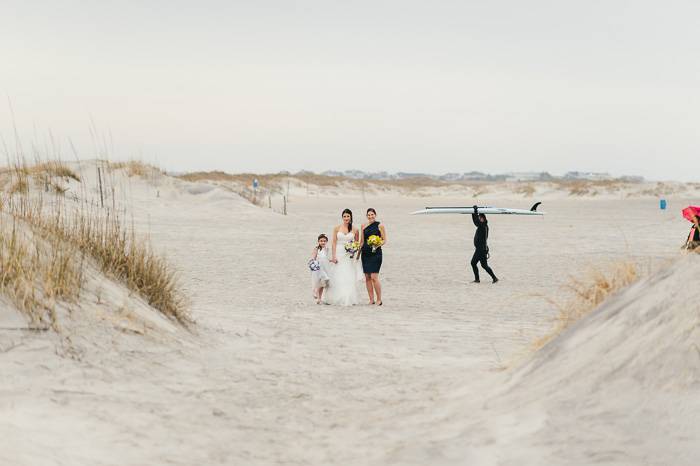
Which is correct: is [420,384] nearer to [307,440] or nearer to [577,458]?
[307,440]

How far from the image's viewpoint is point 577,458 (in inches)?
114

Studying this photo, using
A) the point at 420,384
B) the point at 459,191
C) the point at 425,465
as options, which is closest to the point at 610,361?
the point at 425,465

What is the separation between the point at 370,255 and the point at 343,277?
54 centimetres

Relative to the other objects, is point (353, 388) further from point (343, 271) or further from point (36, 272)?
point (343, 271)

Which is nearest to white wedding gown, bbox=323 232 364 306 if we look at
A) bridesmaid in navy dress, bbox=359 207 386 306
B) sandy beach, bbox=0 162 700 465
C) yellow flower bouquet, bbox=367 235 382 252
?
bridesmaid in navy dress, bbox=359 207 386 306

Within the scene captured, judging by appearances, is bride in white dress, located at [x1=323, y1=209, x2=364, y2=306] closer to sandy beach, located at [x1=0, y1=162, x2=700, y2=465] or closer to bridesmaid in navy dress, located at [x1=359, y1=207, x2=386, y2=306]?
bridesmaid in navy dress, located at [x1=359, y1=207, x2=386, y2=306]

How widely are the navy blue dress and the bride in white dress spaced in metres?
0.14

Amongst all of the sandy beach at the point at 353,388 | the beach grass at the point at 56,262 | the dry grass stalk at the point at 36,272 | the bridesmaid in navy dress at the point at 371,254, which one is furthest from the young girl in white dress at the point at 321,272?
the dry grass stalk at the point at 36,272

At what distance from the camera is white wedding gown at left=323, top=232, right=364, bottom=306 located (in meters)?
9.53

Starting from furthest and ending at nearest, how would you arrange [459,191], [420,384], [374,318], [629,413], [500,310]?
[459,191]
[500,310]
[374,318]
[420,384]
[629,413]

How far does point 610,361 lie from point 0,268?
14.4ft

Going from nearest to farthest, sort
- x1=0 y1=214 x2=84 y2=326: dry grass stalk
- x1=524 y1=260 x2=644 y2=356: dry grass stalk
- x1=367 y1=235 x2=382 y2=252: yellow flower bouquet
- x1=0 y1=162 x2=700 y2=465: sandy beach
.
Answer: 1. x1=0 y1=162 x2=700 y2=465: sandy beach
2. x1=524 y1=260 x2=644 y2=356: dry grass stalk
3. x1=0 y1=214 x2=84 y2=326: dry grass stalk
4. x1=367 y1=235 x2=382 y2=252: yellow flower bouquet

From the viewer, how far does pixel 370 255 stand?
9531 mm

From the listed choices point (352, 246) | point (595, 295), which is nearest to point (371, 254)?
point (352, 246)
